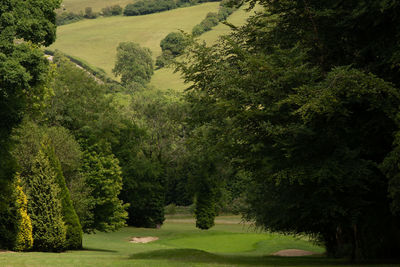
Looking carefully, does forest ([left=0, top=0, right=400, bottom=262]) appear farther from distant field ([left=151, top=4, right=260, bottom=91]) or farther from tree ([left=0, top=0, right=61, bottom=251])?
distant field ([left=151, top=4, right=260, bottom=91])

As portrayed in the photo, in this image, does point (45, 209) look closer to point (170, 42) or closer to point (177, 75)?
point (177, 75)

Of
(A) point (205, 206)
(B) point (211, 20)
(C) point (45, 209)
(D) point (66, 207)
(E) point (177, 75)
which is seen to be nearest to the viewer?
(C) point (45, 209)

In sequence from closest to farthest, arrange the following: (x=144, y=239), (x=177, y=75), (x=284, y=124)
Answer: (x=284, y=124)
(x=144, y=239)
(x=177, y=75)

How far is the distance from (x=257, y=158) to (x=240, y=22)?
149 m

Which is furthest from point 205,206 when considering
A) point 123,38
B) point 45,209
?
point 123,38

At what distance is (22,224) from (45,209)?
1572 millimetres

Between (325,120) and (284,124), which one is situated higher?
(325,120)

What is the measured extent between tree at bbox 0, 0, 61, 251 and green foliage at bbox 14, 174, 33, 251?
0.58 m

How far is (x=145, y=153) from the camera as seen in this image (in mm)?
67125

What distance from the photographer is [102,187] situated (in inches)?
1845

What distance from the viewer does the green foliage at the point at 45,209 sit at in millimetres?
30766

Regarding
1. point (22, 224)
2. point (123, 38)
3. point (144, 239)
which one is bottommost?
point (144, 239)

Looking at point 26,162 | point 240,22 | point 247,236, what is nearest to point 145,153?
point 247,236

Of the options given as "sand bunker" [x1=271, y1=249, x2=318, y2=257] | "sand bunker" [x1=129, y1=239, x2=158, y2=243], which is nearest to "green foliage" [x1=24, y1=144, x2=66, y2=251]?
"sand bunker" [x1=271, y1=249, x2=318, y2=257]
